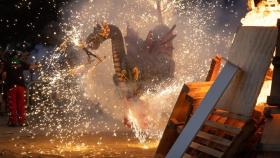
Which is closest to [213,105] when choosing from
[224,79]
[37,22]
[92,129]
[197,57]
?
[224,79]

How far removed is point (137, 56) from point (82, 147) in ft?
14.4

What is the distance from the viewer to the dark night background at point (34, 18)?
24.0 m

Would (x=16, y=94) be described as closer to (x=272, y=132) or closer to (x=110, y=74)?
(x=110, y=74)

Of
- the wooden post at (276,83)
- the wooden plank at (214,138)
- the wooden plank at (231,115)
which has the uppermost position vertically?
the wooden post at (276,83)

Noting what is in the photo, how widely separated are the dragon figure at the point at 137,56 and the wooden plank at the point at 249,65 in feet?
16.7

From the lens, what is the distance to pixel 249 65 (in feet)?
24.3

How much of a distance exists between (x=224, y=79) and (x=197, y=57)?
11.1 m

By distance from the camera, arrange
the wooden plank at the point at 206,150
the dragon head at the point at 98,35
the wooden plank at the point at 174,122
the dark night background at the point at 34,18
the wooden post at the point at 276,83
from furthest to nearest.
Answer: the dark night background at the point at 34,18
the dragon head at the point at 98,35
the wooden plank at the point at 174,122
the wooden plank at the point at 206,150
the wooden post at the point at 276,83

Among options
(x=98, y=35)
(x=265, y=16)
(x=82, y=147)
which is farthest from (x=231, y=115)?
(x=98, y=35)

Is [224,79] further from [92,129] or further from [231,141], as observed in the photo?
[92,129]

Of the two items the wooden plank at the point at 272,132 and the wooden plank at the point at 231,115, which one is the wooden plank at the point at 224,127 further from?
the wooden plank at the point at 272,132

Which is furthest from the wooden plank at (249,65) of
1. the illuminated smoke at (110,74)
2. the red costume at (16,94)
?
the red costume at (16,94)

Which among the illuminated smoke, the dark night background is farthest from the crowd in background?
the dark night background

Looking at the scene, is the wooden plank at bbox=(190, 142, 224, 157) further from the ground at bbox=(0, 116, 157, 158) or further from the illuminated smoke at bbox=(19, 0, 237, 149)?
the illuminated smoke at bbox=(19, 0, 237, 149)
